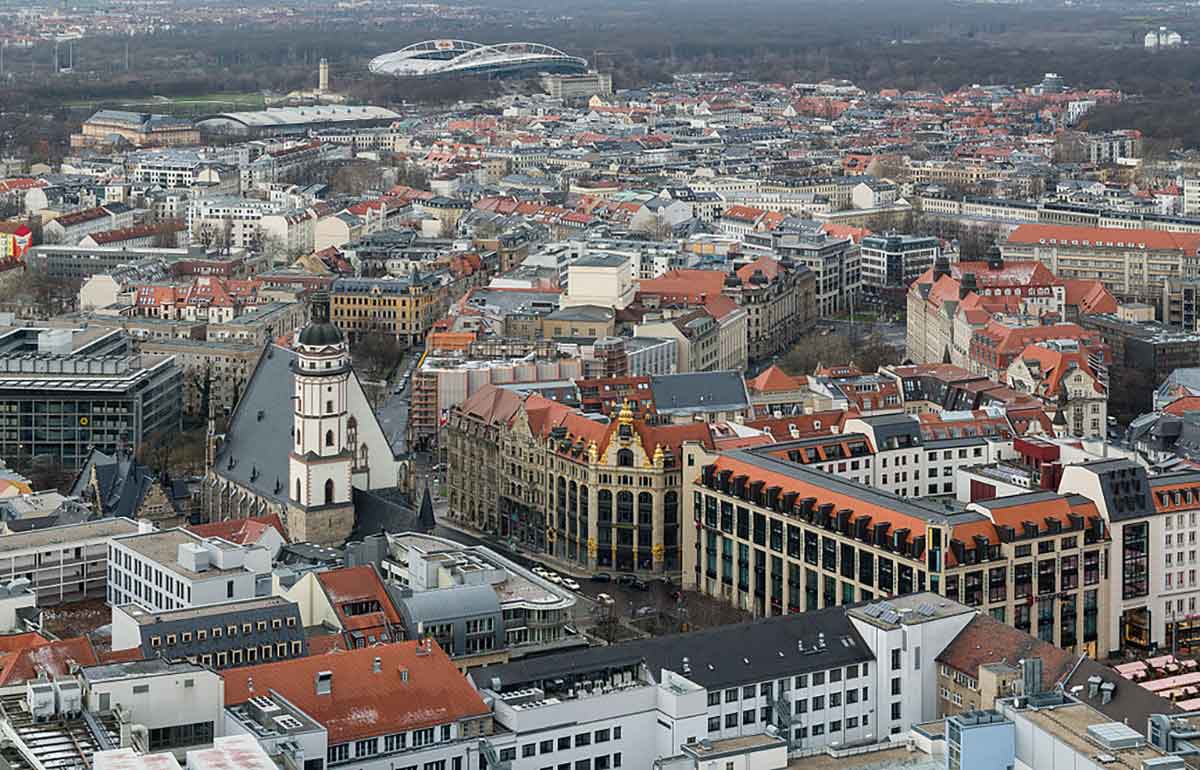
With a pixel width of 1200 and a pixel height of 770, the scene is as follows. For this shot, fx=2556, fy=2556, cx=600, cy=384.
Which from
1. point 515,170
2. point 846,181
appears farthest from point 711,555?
point 515,170

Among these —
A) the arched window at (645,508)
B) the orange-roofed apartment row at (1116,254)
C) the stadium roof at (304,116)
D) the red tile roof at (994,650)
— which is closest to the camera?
the red tile roof at (994,650)

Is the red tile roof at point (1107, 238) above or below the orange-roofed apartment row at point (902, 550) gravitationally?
above

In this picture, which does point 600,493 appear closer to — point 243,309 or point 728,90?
point 243,309

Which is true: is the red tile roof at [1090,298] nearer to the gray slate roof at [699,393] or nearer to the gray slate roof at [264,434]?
the gray slate roof at [699,393]

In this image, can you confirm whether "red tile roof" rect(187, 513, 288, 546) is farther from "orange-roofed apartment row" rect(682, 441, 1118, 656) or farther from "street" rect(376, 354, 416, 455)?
"street" rect(376, 354, 416, 455)

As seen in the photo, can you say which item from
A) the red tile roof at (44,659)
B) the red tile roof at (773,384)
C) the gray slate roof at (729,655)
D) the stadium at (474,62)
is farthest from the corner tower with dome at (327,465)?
the stadium at (474,62)

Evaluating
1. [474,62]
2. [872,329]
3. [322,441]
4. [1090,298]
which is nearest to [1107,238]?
[872,329]
